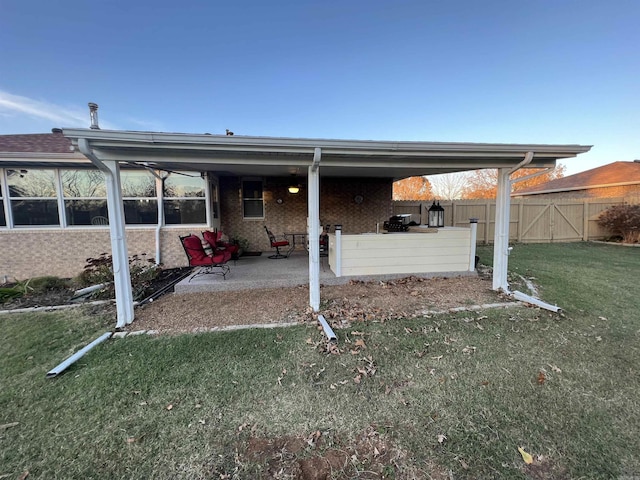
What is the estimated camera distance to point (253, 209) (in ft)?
29.4

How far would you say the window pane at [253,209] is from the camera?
29.2 ft

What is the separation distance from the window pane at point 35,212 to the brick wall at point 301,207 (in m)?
4.14

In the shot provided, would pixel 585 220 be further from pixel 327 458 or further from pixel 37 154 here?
pixel 37 154

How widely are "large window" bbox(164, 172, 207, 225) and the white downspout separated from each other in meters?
3.42

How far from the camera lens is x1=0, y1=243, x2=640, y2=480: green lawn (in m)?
1.80

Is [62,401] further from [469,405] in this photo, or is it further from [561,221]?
[561,221]

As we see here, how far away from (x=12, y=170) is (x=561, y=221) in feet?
64.5

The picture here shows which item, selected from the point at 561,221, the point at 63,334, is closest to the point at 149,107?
the point at 63,334

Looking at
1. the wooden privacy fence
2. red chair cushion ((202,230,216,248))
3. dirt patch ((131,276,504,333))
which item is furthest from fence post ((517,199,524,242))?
red chair cushion ((202,230,216,248))

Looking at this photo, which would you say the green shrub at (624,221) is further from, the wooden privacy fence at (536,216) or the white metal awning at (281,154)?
the white metal awning at (281,154)

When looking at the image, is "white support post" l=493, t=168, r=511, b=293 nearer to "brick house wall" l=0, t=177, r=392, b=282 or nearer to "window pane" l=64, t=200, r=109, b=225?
"brick house wall" l=0, t=177, r=392, b=282

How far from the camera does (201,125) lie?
12742mm

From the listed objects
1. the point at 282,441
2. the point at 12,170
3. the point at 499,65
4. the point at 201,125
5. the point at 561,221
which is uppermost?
the point at 499,65

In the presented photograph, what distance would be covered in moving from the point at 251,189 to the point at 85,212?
447 centimetres
